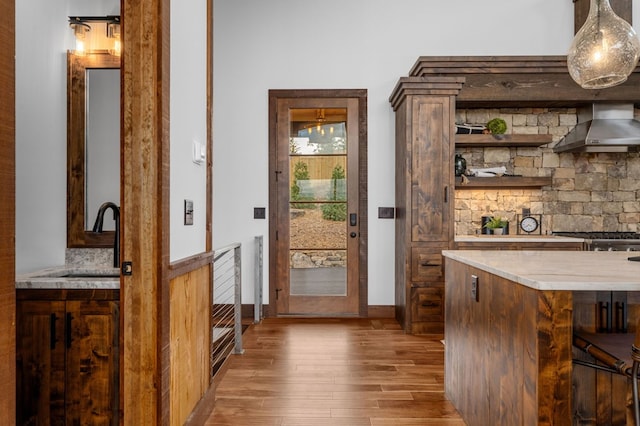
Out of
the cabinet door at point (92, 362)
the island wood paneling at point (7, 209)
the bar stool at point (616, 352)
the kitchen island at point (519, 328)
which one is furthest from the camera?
the cabinet door at point (92, 362)

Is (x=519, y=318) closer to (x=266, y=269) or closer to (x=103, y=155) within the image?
(x=103, y=155)

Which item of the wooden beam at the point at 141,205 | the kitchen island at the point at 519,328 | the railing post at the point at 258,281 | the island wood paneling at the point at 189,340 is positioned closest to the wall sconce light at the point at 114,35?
the wooden beam at the point at 141,205

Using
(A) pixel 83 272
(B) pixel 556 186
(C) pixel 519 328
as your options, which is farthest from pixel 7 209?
(B) pixel 556 186

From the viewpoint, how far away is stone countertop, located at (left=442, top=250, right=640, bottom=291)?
57.6 inches

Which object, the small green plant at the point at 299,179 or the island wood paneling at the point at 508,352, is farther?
the small green plant at the point at 299,179

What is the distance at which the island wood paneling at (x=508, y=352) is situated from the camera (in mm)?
1517

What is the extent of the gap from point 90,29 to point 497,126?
3.64 meters

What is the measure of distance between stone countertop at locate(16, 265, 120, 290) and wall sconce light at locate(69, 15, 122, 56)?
1.23 m

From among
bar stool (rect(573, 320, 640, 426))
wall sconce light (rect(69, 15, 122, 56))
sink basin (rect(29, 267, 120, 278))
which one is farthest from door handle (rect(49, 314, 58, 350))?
bar stool (rect(573, 320, 640, 426))

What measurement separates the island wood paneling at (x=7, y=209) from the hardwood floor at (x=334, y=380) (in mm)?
1779

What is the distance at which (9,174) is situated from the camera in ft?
2.66

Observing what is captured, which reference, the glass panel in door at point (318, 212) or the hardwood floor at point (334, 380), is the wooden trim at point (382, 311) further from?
the hardwood floor at point (334, 380)

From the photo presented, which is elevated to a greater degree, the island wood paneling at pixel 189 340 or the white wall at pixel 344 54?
the white wall at pixel 344 54

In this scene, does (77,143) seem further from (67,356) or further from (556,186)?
(556,186)
